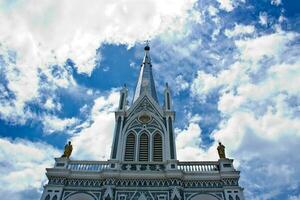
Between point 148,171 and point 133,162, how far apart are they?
1.51 metres

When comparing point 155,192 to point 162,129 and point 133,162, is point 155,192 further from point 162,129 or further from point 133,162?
point 162,129

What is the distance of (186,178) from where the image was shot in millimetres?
21625

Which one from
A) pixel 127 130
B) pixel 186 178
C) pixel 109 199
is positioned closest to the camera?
pixel 109 199

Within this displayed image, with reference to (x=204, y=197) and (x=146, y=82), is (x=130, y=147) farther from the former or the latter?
(x=146, y=82)

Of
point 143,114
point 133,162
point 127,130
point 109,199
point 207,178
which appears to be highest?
point 143,114

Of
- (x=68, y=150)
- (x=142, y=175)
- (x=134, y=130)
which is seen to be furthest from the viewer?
(x=134, y=130)

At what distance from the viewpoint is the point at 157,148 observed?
79.3ft

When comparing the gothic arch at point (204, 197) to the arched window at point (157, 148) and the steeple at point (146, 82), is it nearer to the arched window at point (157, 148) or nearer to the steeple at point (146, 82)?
the arched window at point (157, 148)

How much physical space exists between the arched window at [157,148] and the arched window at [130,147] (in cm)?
162

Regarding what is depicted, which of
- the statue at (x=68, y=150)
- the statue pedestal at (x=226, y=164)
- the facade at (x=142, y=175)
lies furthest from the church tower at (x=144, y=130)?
the statue pedestal at (x=226, y=164)

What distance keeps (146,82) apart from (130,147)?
868 cm

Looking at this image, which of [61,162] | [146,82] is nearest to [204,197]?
[61,162]

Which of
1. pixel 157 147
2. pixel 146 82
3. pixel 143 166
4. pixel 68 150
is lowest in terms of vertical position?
pixel 143 166

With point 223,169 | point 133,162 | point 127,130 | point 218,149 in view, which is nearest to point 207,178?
point 223,169
